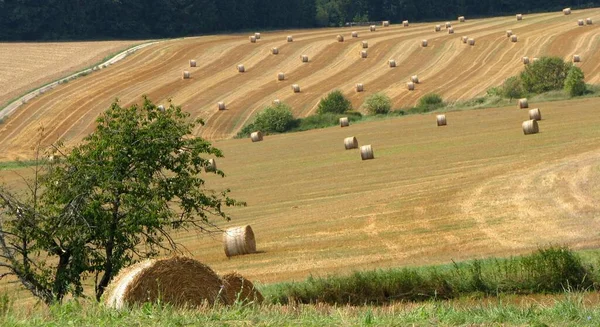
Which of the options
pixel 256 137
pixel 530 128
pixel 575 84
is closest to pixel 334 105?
pixel 256 137

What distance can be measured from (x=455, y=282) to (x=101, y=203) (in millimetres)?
6565

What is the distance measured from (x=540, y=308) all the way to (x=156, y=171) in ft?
34.3

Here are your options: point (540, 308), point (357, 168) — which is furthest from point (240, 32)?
point (540, 308)

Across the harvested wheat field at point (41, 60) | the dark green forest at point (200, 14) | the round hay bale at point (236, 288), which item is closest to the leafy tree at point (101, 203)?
the round hay bale at point (236, 288)

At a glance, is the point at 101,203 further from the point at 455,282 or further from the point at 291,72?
the point at 291,72

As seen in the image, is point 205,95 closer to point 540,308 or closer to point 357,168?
point 357,168

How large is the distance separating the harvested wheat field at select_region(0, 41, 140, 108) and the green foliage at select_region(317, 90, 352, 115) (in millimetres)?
21424

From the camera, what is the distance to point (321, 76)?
75.6 meters

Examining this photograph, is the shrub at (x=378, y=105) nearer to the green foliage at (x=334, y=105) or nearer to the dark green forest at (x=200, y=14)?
the green foliage at (x=334, y=105)

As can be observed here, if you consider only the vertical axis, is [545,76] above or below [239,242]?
above

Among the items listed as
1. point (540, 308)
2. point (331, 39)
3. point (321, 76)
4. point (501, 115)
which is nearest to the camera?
point (540, 308)

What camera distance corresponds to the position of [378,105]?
2443 inches

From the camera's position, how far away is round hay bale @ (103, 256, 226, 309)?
45.6 ft

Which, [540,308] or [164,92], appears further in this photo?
[164,92]
